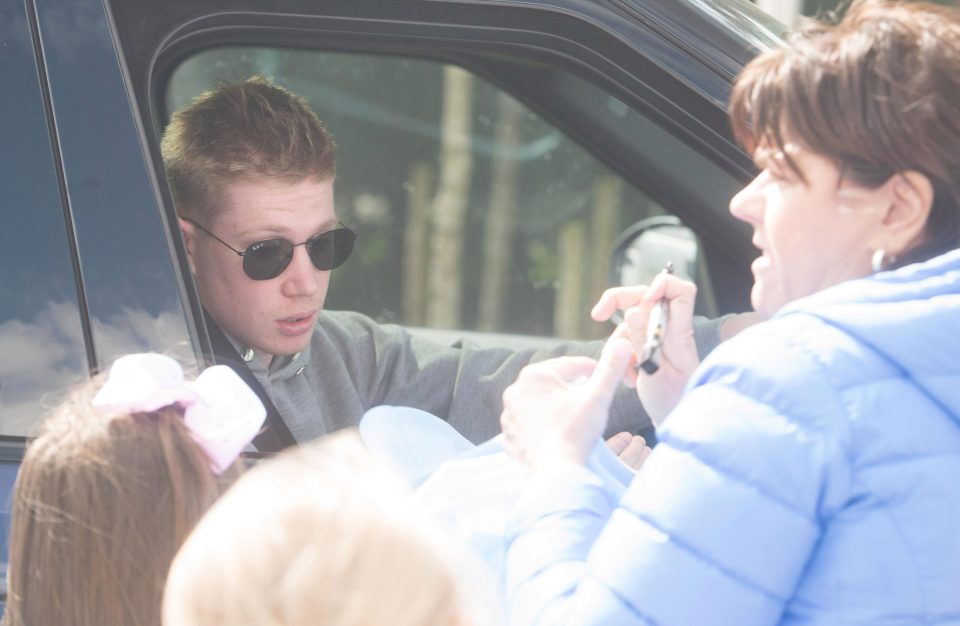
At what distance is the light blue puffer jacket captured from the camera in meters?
1.23

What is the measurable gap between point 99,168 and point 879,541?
1083mm

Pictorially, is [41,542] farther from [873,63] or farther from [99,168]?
[873,63]

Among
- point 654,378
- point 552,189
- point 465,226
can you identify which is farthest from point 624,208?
point 654,378

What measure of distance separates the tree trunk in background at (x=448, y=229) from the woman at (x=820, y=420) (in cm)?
686

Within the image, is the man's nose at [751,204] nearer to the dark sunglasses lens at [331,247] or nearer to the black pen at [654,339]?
the black pen at [654,339]

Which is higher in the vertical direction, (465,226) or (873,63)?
(873,63)

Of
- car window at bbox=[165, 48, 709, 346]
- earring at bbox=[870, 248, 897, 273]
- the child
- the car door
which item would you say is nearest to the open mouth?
the car door

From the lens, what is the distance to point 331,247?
236 cm

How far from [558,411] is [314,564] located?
44cm

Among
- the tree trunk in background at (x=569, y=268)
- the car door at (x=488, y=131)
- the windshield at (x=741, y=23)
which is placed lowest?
the tree trunk in background at (x=569, y=268)

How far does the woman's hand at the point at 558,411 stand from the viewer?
143cm

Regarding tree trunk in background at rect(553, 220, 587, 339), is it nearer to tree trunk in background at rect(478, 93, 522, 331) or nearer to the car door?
the car door

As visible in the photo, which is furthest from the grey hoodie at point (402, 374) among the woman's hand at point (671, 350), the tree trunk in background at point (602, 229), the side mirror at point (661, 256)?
the tree trunk in background at point (602, 229)

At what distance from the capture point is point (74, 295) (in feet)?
5.57
